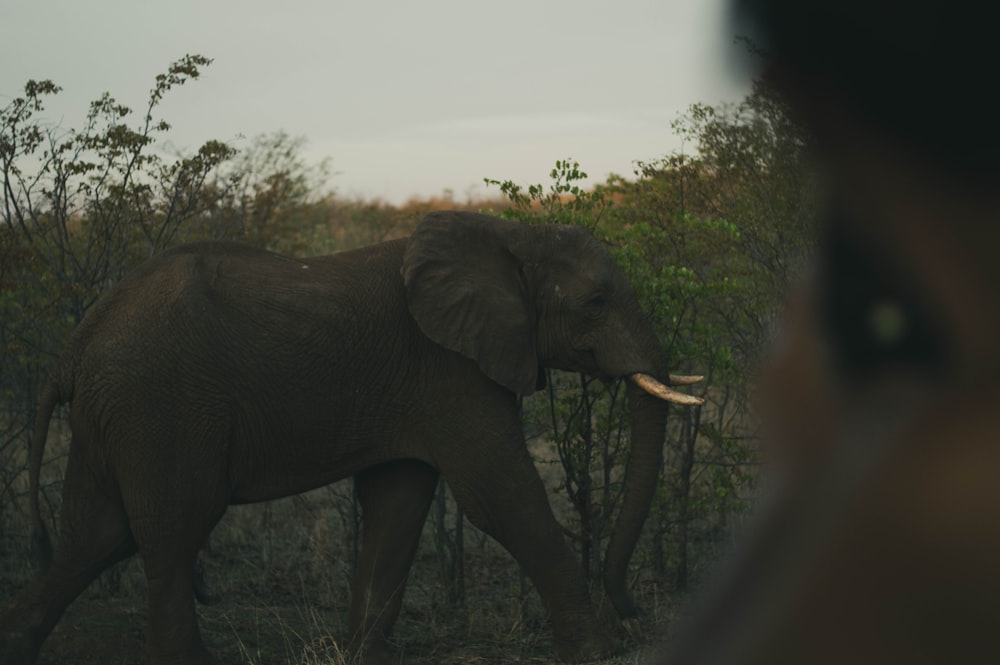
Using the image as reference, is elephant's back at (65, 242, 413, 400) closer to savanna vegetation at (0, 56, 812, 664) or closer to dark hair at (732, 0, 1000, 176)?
savanna vegetation at (0, 56, 812, 664)

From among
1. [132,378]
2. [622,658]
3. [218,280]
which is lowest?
[622,658]

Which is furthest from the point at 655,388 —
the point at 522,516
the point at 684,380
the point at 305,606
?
the point at 305,606

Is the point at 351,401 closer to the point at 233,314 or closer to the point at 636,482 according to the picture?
the point at 233,314

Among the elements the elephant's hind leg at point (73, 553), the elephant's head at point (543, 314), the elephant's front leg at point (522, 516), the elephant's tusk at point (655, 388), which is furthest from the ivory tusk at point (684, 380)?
the elephant's hind leg at point (73, 553)

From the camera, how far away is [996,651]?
53 centimetres

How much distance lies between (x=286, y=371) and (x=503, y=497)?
150cm

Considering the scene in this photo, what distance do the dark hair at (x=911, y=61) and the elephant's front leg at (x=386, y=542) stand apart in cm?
746

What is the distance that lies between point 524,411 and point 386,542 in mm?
2277

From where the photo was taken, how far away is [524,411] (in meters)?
10.0

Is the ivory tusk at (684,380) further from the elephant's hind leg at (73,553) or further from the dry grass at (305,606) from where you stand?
the elephant's hind leg at (73,553)

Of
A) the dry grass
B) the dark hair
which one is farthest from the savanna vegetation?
the dark hair

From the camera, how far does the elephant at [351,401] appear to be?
23.8ft

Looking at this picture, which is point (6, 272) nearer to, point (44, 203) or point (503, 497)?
point (44, 203)

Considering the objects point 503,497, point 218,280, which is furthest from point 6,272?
point 503,497
